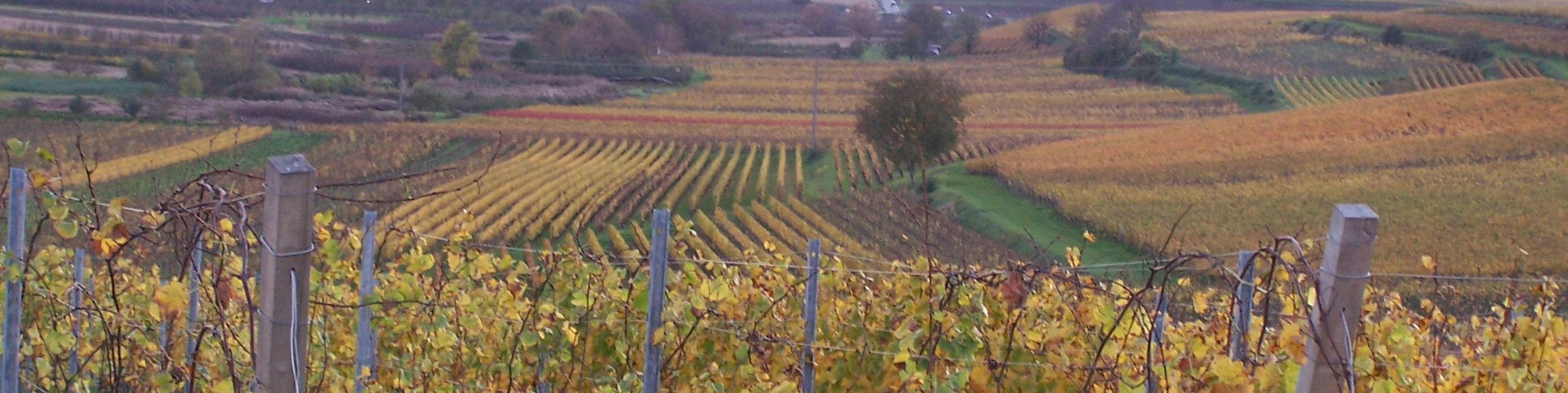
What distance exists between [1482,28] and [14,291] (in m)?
50.2

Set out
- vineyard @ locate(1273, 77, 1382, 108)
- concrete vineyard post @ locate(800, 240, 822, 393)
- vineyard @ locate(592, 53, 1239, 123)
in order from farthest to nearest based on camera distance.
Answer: vineyard @ locate(592, 53, 1239, 123), vineyard @ locate(1273, 77, 1382, 108), concrete vineyard post @ locate(800, 240, 822, 393)

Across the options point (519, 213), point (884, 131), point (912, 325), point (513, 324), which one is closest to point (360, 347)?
point (513, 324)

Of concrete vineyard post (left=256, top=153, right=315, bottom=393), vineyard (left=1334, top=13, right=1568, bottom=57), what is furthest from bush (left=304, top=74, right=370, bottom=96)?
concrete vineyard post (left=256, top=153, right=315, bottom=393)

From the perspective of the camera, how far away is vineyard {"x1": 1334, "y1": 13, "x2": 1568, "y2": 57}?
41.8 meters

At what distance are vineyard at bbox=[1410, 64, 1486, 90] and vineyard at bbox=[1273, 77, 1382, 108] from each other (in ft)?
4.39

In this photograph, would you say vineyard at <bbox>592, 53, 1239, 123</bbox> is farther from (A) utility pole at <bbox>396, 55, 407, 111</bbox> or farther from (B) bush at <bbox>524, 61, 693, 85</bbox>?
(A) utility pole at <bbox>396, 55, 407, 111</bbox>

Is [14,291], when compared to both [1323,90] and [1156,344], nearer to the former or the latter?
[1156,344]

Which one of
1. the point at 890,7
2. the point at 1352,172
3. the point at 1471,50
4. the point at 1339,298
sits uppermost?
the point at 1339,298

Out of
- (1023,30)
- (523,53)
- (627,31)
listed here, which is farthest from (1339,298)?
(1023,30)

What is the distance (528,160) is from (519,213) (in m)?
8.14

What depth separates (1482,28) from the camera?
151ft

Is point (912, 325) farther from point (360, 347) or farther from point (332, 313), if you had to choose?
point (332, 313)

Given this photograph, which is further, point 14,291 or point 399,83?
point 399,83

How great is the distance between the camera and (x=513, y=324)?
14.7ft
